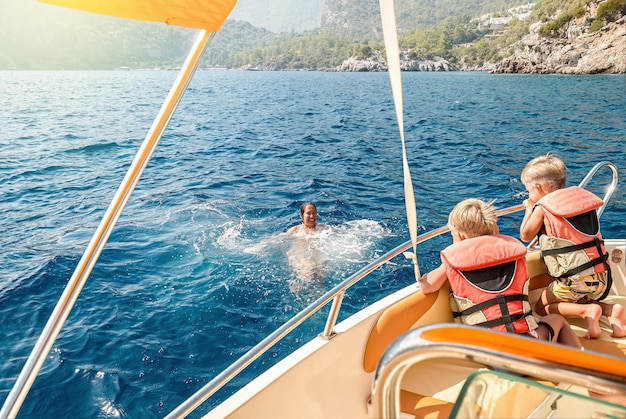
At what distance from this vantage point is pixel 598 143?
19734mm

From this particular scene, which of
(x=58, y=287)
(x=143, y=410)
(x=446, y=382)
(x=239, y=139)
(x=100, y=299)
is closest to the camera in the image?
(x=446, y=382)

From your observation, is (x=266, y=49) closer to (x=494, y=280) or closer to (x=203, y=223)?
(x=203, y=223)

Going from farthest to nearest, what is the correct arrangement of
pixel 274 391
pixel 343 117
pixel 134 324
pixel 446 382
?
pixel 343 117 < pixel 134 324 < pixel 446 382 < pixel 274 391

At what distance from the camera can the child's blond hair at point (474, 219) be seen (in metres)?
2.70

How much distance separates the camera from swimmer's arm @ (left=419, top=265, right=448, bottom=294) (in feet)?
9.16

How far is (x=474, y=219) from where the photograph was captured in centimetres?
271

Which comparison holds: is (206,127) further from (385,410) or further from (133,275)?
(385,410)

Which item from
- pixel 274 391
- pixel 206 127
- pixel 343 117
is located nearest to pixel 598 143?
pixel 343 117

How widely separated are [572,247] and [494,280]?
104 cm

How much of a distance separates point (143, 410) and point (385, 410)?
4.55 meters

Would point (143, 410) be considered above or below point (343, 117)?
below

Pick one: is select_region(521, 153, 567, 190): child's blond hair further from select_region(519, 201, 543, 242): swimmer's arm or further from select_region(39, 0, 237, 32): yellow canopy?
select_region(39, 0, 237, 32): yellow canopy

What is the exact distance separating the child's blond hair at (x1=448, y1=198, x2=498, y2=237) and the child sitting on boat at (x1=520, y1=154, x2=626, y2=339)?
30.2 inches

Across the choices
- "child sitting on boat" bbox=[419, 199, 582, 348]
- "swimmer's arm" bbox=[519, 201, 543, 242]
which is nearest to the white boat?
"child sitting on boat" bbox=[419, 199, 582, 348]
